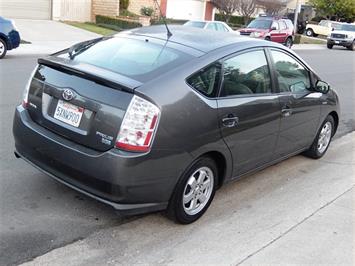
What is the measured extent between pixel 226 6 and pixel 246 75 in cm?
3420

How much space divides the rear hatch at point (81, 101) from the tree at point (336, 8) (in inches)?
2026

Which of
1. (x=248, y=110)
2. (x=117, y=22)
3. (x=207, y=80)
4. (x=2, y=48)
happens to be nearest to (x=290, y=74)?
(x=248, y=110)

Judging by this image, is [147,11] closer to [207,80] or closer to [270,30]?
[270,30]

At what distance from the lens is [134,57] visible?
4043 mm

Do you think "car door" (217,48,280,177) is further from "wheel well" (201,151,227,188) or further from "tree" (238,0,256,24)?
"tree" (238,0,256,24)

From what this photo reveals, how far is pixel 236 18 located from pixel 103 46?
3902 centimetres

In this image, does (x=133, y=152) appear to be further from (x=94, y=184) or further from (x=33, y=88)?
(x=33, y=88)

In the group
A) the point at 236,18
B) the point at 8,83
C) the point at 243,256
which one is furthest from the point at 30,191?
the point at 236,18

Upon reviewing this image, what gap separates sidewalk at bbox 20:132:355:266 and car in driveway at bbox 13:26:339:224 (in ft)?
0.84

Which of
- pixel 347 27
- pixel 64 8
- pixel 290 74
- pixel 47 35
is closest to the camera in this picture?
pixel 290 74

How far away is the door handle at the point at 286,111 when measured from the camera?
4.75m

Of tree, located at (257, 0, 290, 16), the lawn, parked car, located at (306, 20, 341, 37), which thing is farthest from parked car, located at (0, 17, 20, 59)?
parked car, located at (306, 20, 341, 37)

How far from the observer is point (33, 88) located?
405cm

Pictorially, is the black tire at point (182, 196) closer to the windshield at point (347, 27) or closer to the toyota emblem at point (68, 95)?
the toyota emblem at point (68, 95)
